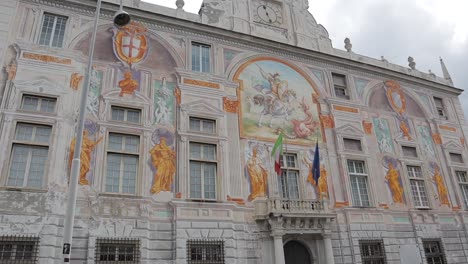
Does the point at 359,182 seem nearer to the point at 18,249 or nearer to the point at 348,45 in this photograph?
the point at 348,45

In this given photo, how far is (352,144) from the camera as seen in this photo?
781 inches

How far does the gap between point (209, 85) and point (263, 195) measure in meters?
5.59

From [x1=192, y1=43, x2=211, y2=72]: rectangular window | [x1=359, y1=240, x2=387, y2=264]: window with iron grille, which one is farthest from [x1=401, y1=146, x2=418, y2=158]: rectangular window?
[x1=192, y1=43, x2=211, y2=72]: rectangular window

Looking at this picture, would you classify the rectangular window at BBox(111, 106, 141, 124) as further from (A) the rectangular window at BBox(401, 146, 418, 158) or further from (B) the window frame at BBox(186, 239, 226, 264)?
(A) the rectangular window at BBox(401, 146, 418, 158)

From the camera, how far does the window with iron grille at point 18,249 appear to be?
12.0 m

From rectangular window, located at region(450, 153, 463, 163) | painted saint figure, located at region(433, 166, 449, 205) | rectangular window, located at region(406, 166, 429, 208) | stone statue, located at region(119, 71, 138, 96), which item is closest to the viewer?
stone statue, located at region(119, 71, 138, 96)

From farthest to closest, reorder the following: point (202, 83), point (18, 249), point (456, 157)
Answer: point (456, 157)
point (202, 83)
point (18, 249)

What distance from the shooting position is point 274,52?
2033 cm

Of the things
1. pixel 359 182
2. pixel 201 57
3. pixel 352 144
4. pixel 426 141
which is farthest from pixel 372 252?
pixel 201 57

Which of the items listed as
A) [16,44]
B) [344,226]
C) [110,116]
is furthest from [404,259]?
[16,44]

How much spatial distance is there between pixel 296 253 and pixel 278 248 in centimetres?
173

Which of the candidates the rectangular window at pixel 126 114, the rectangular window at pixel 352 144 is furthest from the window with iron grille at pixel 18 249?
the rectangular window at pixel 352 144

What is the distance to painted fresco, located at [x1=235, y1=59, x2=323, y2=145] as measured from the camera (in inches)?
706

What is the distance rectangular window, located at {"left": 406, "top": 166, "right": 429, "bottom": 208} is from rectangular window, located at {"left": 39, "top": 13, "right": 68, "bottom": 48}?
60.8ft
